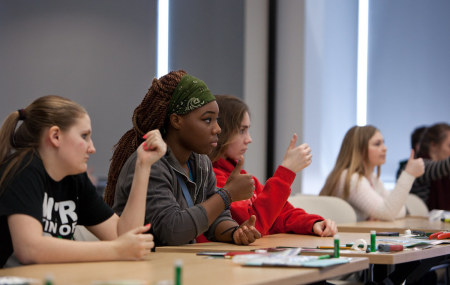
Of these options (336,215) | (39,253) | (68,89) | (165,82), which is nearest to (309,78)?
(68,89)

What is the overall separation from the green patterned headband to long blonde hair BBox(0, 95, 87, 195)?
0.55 meters

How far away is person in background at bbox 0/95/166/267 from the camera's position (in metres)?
1.58

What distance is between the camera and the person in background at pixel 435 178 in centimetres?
484

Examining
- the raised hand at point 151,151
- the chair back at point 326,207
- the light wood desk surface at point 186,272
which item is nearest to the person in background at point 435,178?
the chair back at point 326,207

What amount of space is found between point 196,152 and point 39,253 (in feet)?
2.87

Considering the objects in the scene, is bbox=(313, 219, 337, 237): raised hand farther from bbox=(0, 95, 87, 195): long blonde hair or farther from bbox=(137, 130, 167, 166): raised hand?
bbox=(0, 95, 87, 195): long blonde hair

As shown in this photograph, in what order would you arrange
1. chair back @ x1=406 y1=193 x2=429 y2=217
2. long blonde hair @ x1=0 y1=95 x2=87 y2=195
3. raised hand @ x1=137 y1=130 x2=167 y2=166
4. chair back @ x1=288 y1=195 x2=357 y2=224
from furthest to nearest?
chair back @ x1=406 y1=193 x2=429 y2=217 < chair back @ x1=288 y1=195 x2=357 y2=224 < raised hand @ x1=137 y1=130 x2=167 y2=166 < long blonde hair @ x1=0 y1=95 x2=87 y2=195

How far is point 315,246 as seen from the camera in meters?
2.08

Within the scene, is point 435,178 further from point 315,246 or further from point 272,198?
point 315,246

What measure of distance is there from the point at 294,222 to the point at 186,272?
1.36 metres

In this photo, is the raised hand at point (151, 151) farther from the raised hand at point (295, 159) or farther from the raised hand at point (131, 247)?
the raised hand at point (295, 159)

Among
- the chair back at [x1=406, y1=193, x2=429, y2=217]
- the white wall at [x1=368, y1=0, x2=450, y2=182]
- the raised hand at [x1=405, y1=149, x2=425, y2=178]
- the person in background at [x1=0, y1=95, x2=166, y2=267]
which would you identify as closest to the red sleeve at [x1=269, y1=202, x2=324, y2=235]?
the person in background at [x1=0, y1=95, x2=166, y2=267]

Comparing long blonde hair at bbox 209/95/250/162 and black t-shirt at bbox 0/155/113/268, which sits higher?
long blonde hair at bbox 209/95/250/162

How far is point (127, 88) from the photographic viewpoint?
17.7ft
